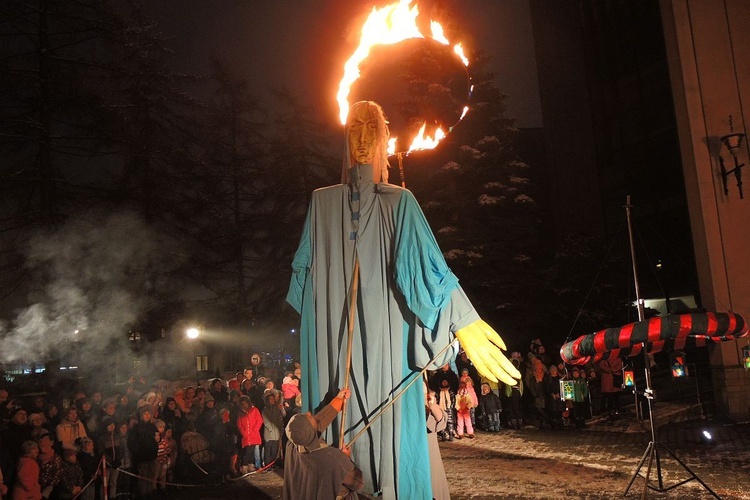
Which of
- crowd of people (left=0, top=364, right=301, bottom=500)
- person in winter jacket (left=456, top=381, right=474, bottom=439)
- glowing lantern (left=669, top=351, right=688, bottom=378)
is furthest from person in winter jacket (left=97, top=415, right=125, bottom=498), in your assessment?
glowing lantern (left=669, top=351, right=688, bottom=378)

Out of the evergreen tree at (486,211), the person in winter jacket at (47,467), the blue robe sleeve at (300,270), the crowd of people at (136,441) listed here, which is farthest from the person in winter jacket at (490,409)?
the blue robe sleeve at (300,270)

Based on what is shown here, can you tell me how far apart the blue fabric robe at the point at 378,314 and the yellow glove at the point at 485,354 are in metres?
0.07

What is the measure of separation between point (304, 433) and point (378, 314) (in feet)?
2.98

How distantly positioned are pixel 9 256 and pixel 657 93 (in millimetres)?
22054

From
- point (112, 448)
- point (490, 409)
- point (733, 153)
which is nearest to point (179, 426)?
point (112, 448)

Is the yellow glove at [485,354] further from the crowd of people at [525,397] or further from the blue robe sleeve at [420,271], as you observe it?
the crowd of people at [525,397]

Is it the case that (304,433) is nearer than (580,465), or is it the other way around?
(304,433)

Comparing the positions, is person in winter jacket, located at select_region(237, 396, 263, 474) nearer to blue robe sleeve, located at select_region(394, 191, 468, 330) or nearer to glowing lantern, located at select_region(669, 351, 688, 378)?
glowing lantern, located at select_region(669, 351, 688, 378)

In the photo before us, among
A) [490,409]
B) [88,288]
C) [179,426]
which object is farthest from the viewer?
[88,288]

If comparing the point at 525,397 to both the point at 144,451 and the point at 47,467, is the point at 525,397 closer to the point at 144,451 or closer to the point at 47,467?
the point at 144,451

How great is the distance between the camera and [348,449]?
369 centimetres

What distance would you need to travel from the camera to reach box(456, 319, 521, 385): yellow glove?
352 cm

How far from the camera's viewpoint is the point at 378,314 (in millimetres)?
3727

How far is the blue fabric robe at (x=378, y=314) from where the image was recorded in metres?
3.57
